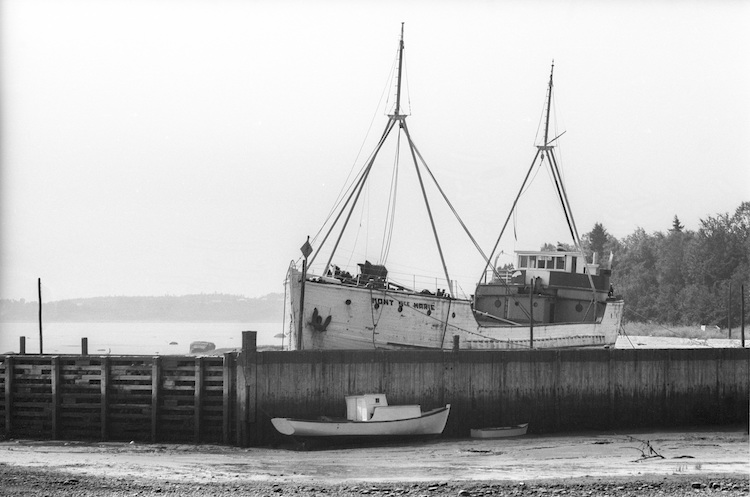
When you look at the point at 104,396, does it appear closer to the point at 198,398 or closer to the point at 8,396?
the point at 198,398

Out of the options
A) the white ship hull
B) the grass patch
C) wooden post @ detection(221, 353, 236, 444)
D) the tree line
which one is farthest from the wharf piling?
the tree line

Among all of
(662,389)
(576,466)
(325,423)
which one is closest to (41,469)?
(325,423)

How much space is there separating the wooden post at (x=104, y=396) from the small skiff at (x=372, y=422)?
4908 mm

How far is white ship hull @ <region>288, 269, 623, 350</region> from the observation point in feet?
135

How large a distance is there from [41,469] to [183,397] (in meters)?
5.12

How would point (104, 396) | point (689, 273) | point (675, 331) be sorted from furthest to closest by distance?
point (689, 273), point (675, 331), point (104, 396)

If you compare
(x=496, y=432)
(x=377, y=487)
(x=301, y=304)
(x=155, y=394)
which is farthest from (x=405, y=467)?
(x=301, y=304)

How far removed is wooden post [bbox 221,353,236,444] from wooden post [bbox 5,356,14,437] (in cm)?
642

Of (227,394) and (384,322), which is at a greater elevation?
(384,322)

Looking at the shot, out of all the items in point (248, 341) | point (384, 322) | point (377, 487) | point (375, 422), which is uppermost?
point (384, 322)

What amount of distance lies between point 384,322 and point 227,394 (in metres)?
14.2

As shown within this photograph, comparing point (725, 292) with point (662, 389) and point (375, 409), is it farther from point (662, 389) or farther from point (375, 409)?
point (375, 409)

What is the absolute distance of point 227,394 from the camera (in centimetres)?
2903

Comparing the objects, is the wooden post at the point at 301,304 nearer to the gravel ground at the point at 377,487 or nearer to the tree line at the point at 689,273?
the gravel ground at the point at 377,487
